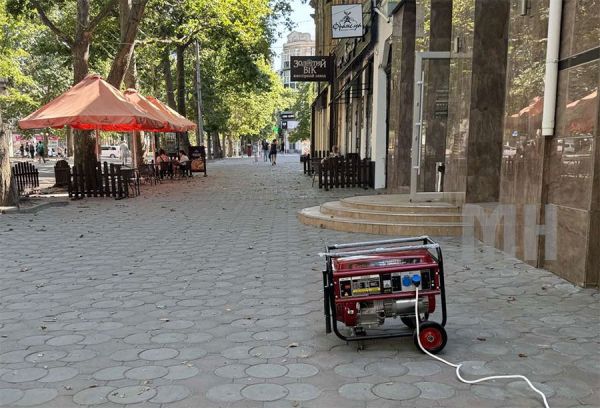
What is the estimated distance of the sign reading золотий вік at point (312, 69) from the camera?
20422 millimetres

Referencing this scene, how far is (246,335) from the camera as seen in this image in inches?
155

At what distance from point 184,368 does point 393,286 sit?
150 cm

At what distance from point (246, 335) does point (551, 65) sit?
4220 millimetres

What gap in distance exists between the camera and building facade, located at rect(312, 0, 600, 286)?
16.5ft

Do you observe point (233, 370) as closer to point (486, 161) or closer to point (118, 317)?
point (118, 317)

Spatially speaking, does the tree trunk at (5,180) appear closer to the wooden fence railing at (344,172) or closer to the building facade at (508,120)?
the wooden fence railing at (344,172)

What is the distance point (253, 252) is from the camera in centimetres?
695

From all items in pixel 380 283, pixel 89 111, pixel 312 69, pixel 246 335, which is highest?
pixel 312 69

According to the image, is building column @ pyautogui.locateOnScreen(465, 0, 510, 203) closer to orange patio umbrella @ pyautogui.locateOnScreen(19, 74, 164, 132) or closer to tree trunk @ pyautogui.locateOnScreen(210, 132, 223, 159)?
orange patio umbrella @ pyautogui.locateOnScreen(19, 74, 164, 132)

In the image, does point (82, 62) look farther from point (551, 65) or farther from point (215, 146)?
point (215, 146)

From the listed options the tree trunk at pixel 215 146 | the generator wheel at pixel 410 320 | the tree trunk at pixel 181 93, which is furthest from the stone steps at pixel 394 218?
the tree trunk at pixel 215 146

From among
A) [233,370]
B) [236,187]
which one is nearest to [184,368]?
[233,370]

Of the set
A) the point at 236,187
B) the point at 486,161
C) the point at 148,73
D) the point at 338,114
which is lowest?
the point at 236,187

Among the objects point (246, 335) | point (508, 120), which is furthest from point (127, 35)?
point (246, 335)
